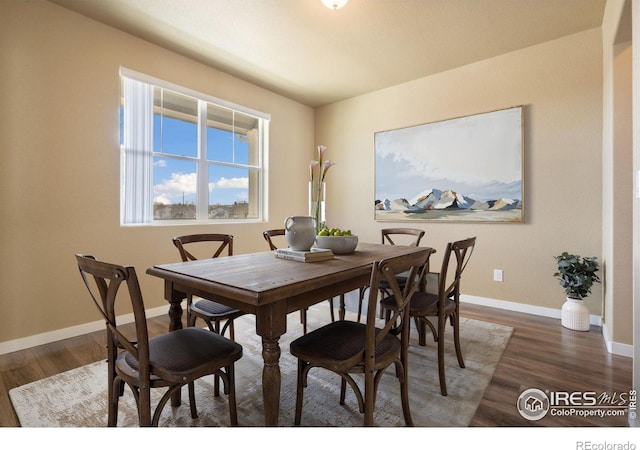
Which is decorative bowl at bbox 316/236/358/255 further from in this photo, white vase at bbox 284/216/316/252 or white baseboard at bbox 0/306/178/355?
white baseboard at bbox 0/306/178/355

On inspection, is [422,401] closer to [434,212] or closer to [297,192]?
[434,212]

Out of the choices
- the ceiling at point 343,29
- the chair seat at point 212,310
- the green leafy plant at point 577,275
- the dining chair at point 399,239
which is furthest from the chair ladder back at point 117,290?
the green leafy plant at point 577,275

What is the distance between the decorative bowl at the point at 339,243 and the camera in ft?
6.65

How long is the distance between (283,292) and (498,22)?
3.06 m

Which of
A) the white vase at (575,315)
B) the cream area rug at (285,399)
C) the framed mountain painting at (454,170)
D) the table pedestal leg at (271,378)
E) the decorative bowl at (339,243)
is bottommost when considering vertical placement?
the cream area rug at (285,399)

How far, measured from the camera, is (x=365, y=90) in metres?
4.32

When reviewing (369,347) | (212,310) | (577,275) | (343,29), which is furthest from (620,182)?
(212,310)

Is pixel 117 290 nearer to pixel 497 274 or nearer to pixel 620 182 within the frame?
pixel 620 182

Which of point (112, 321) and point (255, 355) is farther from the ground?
point (112, 321)

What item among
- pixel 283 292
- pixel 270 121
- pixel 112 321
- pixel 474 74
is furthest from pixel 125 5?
pixel 474 74

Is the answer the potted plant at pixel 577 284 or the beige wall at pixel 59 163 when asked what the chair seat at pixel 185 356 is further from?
the potted plant at pixel 577 284

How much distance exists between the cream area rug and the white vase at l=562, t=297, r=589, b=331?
1061 millimetres

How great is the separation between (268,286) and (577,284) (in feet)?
9.36

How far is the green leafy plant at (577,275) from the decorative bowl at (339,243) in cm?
209
